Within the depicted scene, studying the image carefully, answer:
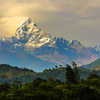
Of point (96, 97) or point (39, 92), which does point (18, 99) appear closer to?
point (39, 92)

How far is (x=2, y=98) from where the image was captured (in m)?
102

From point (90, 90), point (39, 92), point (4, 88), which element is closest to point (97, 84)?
point (90, 90)

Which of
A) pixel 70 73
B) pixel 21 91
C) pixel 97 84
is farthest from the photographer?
pixel 70 73

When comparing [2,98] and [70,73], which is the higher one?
[70,73]

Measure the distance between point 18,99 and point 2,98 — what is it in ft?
22.4

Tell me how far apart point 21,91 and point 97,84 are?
29.7 metres

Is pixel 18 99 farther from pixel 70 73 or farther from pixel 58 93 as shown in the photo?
pixel 70 73

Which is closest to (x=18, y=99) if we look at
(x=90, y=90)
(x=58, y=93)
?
(x=58, y=93)

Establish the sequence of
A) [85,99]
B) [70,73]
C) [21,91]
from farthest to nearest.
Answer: [70,73]
[21,91]
[85,99]

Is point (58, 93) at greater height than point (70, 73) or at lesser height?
lesser

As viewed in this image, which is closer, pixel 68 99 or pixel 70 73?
pixel 68 99

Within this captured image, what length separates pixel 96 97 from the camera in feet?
327

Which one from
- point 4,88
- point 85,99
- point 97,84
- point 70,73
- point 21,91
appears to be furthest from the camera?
point 70,73

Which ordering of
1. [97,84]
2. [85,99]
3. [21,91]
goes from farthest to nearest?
[97,84] < [21,91] < [85,99]
